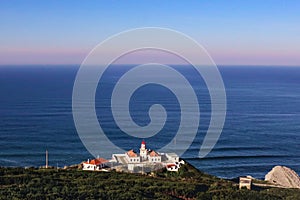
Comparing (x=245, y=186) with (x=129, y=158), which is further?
(x=129, y=158)

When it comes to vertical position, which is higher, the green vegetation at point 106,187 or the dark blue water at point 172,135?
the dark blue water at point 172,135

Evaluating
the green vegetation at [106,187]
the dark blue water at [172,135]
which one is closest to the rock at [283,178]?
the dark blue water at [172,135]

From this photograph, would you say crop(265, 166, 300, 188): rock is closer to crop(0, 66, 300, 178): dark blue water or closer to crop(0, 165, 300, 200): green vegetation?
crop(0, 66, 300, 178): dark blue water

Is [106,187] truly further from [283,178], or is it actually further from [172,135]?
[172,135]

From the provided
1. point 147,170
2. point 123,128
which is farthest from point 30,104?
point 147,170

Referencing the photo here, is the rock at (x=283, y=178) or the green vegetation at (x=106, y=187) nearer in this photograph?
the green vegetation at (x=106, y=187)

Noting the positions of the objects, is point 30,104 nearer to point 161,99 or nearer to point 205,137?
point 161,99

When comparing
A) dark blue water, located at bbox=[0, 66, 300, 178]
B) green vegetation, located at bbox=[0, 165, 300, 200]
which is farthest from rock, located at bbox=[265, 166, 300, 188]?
green vegetation, located at bbox=[0, 165, 300, 200]

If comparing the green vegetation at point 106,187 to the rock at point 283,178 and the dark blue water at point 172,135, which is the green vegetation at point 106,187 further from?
the dark blue water at point 172,135
